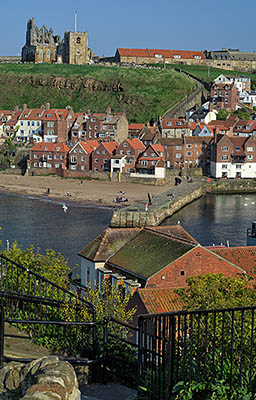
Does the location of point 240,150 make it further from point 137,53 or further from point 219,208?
point 137,53

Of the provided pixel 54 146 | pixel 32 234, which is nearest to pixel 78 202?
pixel 32 234

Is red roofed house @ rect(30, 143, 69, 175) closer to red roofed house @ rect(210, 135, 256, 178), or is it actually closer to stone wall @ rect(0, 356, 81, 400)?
red roofed house @ rect(210, 135, 256, 178)

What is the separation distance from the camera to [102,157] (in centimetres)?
7844

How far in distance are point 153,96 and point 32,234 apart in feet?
260

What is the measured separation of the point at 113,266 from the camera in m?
26.5

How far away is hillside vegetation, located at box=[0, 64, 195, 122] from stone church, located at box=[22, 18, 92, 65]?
561 centimetres

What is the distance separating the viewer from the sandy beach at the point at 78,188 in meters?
64.0

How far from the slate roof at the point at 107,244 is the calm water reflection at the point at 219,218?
1551 cm

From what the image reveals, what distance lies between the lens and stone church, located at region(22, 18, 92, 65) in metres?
138

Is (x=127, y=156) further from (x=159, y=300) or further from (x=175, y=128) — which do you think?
(x=159, y=300)

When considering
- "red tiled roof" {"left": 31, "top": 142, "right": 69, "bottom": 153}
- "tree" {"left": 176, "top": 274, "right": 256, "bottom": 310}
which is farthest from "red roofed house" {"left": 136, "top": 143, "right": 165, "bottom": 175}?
"tree" {"left": 176, "top": 274, "right": 256, "bottom": 310}

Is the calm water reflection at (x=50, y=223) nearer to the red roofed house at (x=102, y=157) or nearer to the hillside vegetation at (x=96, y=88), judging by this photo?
the red roofed house at (x=102, y=157)

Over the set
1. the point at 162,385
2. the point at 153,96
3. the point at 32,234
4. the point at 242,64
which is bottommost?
the point at 32,234

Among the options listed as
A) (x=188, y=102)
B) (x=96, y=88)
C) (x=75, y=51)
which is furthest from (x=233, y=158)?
(x=75, y=51)
